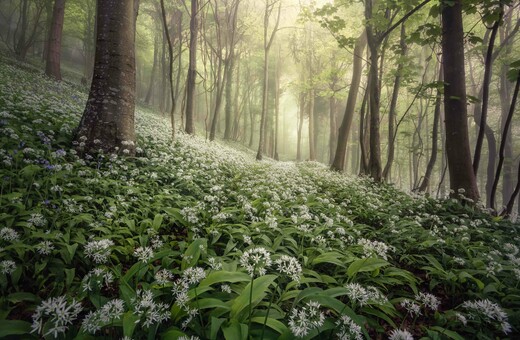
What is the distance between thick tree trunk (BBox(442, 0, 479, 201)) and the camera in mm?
6395

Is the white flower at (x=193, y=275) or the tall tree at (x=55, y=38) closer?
the white flower at (x=193, y=275)

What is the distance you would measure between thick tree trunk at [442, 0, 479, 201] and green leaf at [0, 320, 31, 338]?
8306 millimetres

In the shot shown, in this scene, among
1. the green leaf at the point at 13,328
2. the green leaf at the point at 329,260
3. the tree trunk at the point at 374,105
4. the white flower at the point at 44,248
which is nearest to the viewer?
the green leaf at the point at 13,328

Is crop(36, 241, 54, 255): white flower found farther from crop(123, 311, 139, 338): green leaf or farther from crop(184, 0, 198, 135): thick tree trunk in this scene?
crop(184, 0, 198, 135): thick tree trunk

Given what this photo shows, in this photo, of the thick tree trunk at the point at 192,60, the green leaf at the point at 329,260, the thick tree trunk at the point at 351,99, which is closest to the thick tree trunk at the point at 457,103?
the green leaf at the point at 329,260

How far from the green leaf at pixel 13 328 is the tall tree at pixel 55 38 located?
18708 millimetres

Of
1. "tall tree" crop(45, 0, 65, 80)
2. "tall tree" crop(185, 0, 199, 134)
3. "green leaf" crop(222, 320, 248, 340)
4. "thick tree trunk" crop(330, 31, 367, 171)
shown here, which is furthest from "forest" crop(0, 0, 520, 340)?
"tall tree" crop(45, 0, 65, 80)

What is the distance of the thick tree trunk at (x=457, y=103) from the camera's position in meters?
6.39

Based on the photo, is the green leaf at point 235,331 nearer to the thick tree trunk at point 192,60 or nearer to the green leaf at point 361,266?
the green leaf at point 361,266

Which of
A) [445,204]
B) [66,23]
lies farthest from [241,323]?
[66,23]

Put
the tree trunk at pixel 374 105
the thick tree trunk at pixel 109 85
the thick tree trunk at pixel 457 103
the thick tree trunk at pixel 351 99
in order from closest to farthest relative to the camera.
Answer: the thick tree trunk at pixel 109 85 < the thick tree trunk at pixel 457 103 < the tree trunk at pixel 374 105 < the thick tree trunk at pixel 351 99

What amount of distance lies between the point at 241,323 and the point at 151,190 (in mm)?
3523

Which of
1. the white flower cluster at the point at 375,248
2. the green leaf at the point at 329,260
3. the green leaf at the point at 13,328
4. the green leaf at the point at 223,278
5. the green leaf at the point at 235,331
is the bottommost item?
the green leaf at the point at 13,328

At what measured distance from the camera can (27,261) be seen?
2512mm
